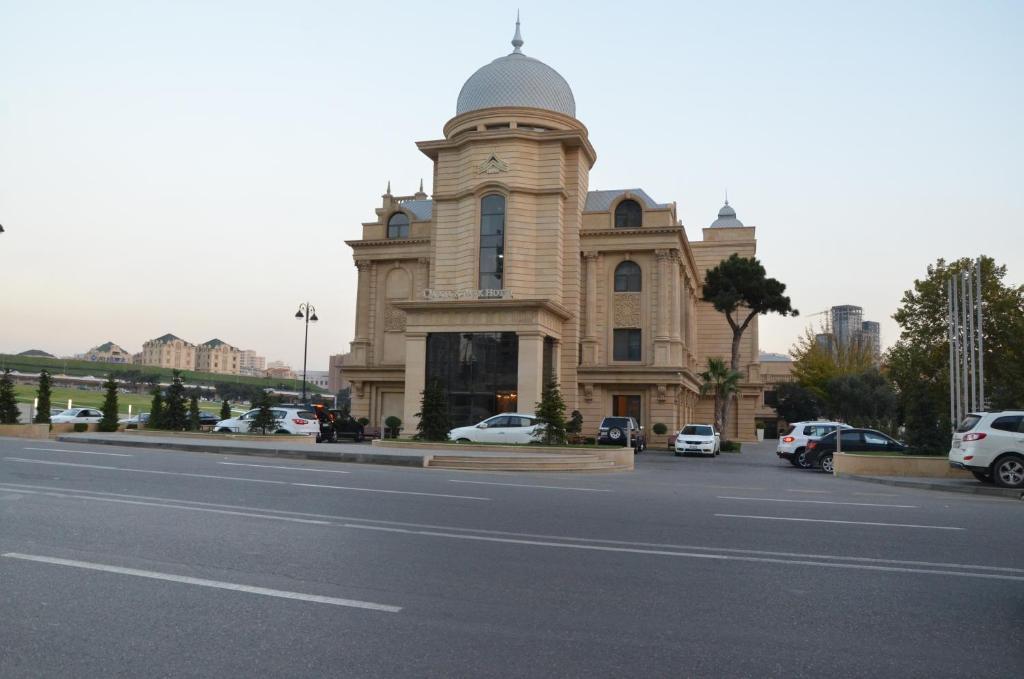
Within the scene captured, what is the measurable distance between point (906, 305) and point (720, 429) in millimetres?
11749

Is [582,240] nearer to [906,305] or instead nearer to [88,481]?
[906,305]

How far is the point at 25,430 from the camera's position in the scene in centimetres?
3077

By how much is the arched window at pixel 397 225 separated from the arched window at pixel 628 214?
13.7 m

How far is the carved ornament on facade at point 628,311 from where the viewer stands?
45.7 metres

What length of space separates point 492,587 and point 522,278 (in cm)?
3573

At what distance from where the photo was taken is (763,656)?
4.85 metres

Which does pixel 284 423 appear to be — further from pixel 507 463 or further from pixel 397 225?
pixel 397 225

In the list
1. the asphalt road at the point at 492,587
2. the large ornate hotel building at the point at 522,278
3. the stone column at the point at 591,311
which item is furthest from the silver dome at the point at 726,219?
the asphalt road at the point at 492,587

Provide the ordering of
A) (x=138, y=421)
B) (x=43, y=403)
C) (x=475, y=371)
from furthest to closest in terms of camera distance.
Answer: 1. (x=138, y=421)
2. (x=475, y=371)
3. (x=43, y=403)

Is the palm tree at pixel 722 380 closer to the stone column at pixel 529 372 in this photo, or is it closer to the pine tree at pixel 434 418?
the stone column at pixel 529 372

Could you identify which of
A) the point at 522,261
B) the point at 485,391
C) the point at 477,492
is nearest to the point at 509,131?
the point at 522,261

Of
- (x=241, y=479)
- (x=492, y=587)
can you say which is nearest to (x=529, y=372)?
(x=241, y=479)

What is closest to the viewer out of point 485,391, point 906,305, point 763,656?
point 763,656

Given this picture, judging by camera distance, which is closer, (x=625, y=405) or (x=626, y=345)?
(x=625, y=405)
